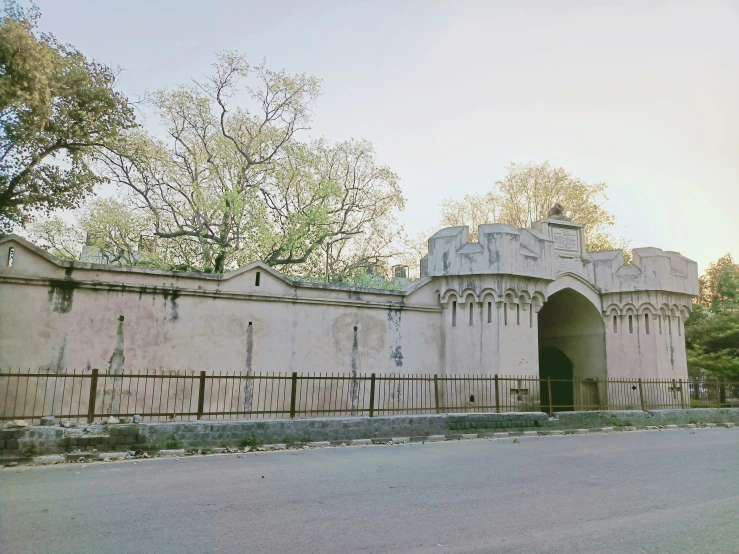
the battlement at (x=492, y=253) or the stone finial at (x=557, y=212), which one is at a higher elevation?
the stone finial at (x=557, y=212)

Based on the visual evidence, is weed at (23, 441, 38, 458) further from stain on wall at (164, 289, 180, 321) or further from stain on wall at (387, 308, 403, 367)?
stain on wall at (387, 308, 403, 367)

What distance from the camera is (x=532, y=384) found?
15.2 m

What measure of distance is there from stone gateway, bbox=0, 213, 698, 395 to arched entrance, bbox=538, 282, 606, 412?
0.05m

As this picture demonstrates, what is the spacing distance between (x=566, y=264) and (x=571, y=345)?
11.4 feet

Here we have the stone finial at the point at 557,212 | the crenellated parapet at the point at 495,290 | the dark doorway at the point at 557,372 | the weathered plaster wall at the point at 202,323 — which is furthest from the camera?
the dark doorway at the point at 557,372

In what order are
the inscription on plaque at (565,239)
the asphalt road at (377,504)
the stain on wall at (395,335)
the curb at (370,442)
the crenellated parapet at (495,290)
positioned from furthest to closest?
1. the inscription on plaque at (565,239)
2. the crenellated parapet at (495,290)
3. the stain on wall at (395,335)
4. the curb at (370,442)
5. the asphalt road at (377,504)

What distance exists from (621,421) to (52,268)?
14.5 metres

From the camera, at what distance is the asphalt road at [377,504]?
444cm

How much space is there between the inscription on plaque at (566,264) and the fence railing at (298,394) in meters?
3.86

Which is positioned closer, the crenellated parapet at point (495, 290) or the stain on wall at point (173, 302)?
the stain on wall at point (173, 302)

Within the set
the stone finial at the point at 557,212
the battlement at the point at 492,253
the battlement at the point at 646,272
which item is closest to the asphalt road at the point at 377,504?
the battlement at the point at 492,253

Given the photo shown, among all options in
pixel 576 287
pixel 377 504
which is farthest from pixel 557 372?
pixel 377 504

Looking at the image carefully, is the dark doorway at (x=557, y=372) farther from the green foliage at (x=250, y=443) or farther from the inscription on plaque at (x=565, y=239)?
the green foliage at (x=250, y=443)

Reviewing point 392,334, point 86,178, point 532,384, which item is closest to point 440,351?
point 392,334
